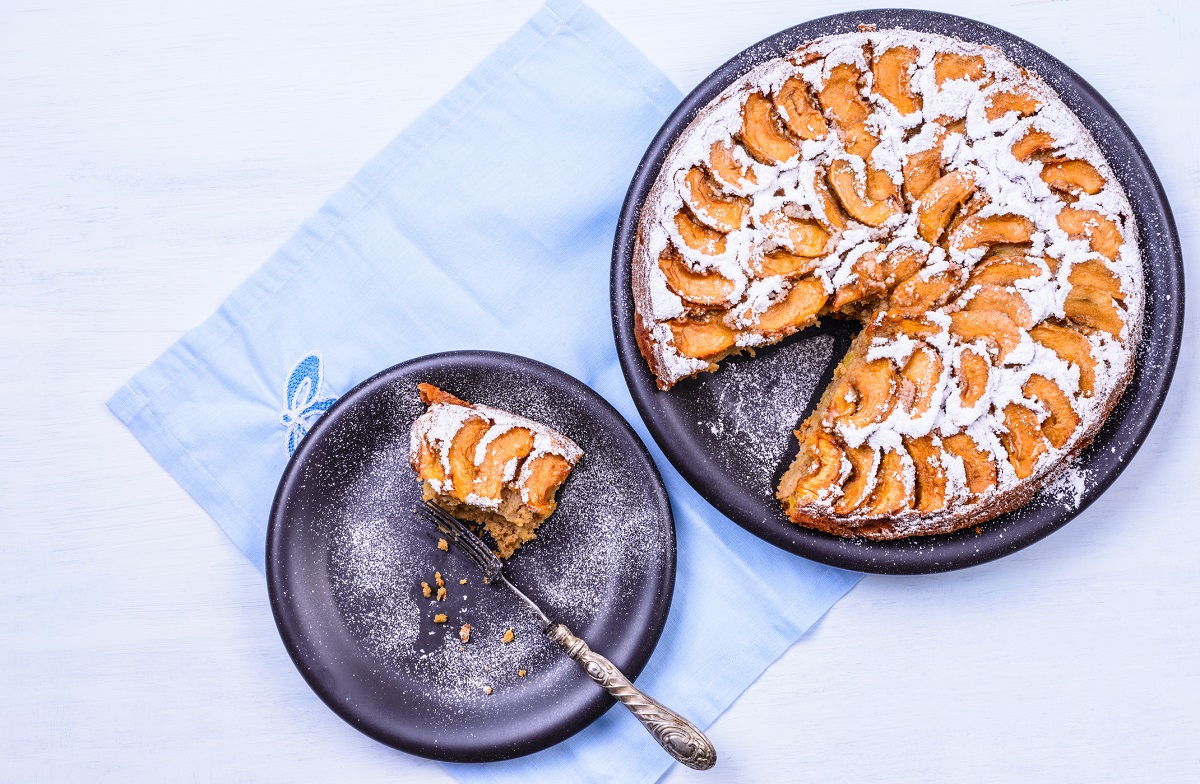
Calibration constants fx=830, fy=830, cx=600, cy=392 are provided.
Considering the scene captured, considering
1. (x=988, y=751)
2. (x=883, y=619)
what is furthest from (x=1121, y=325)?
(x=988, y=751)

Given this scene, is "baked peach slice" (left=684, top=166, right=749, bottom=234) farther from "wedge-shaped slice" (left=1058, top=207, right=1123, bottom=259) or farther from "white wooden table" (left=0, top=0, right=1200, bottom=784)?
"wedge-shaped slice" (left=1058, top=207, right=1123, bottom=259)

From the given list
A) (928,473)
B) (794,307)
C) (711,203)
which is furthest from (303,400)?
(928,473)

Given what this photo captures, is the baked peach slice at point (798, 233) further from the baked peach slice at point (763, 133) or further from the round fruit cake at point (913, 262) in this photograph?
the baked peach slice at point (763, 133)

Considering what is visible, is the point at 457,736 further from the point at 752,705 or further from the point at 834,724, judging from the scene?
the point at 834,724

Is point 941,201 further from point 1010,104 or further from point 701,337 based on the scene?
point 701,337

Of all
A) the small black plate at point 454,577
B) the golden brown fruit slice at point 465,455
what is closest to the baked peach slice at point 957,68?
the small black plate at point 454,577

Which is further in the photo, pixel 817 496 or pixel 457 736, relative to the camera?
pixel 457 736

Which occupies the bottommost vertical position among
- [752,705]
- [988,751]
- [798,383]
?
[752,705]
